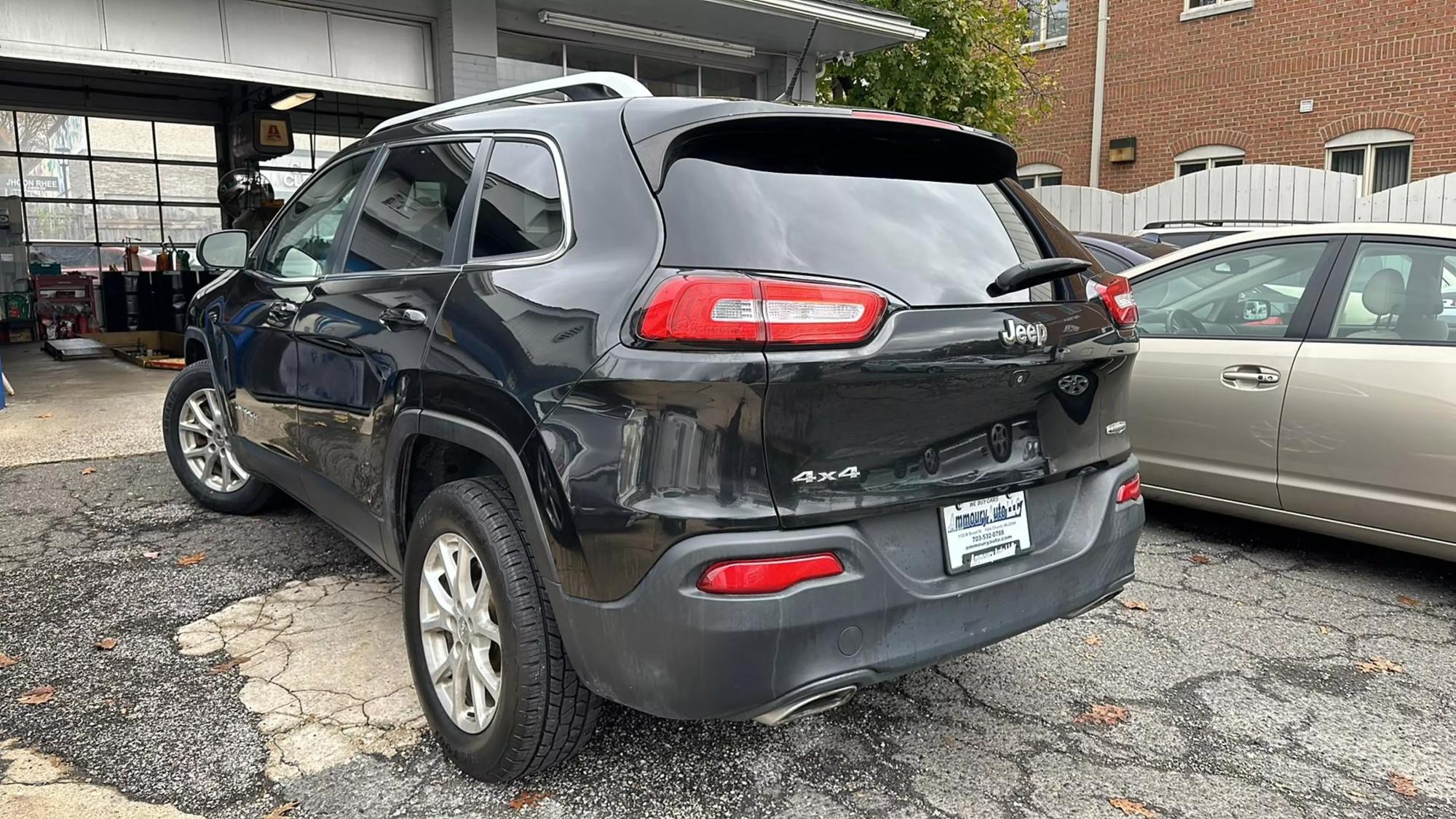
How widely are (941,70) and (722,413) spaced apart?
11.3m

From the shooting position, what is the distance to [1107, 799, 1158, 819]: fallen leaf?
2525mm

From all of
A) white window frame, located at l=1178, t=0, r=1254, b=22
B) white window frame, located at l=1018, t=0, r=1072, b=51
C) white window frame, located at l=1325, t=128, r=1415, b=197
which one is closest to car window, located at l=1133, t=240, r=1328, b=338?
white window frame, located at l=1325, t=128, r=1415, b=197

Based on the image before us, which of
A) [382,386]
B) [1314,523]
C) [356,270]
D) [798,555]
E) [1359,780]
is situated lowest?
[1359,780]

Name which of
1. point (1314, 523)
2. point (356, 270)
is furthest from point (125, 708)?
point (1314, 523)

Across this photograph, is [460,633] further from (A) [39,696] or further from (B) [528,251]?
(A) [39,696]

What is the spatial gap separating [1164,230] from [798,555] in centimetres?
787

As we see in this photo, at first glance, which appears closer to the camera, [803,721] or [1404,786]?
[1404,786]

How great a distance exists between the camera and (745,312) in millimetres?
2107

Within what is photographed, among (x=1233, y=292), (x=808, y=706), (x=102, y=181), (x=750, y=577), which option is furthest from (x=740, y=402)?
(x=102, y=181)

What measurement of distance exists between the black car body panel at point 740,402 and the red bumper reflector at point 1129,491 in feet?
0.10

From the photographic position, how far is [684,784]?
2.64 m

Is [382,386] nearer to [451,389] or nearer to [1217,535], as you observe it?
[451,389]

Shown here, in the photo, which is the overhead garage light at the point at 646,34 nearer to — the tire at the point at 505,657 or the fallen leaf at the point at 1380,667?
the tire at the point at 505,657

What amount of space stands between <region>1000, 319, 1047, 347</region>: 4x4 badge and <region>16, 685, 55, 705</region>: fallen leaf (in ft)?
10.00
